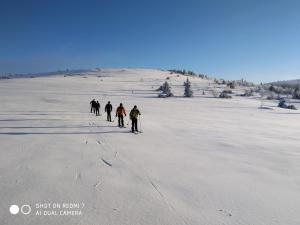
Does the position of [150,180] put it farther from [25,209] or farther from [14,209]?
[14,209]

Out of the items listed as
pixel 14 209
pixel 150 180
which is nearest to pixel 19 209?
pixel 14 209

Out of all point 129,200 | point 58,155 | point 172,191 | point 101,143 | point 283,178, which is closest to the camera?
point 129,200

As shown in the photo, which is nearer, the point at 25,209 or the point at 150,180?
the point at 25,209

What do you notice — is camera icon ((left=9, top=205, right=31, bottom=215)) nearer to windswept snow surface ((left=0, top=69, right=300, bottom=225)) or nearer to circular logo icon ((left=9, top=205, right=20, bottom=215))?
circular logo icon ((left=9, top=205, right=20, bottom=215))

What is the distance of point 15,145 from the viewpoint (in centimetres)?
1309

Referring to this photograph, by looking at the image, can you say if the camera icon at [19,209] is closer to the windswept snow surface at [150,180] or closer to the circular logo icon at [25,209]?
the circular logo icon at [25,209]

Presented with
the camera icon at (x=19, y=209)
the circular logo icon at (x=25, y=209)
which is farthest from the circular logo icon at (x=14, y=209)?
the circular logo icon at (x=25, y=209)

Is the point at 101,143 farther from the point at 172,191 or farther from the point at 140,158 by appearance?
the point at 172,191

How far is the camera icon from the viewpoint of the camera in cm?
654

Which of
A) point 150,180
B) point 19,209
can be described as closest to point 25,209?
point 19,209

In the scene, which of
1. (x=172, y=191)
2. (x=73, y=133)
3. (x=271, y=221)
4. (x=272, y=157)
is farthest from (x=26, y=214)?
(x=73, y=133)

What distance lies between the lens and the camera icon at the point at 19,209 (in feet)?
21.5

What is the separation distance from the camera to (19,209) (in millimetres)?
6684

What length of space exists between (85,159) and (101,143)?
3.31m
